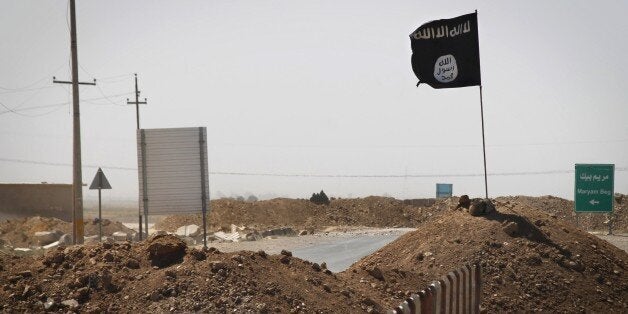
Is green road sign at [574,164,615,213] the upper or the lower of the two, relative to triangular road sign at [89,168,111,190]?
lower

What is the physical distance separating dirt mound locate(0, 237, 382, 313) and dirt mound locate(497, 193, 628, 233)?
28.4 m

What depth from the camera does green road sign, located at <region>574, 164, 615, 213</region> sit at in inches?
1152

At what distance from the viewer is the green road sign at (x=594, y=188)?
29266mm

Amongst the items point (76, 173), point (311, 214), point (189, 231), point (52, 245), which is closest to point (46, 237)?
point (52, 245)

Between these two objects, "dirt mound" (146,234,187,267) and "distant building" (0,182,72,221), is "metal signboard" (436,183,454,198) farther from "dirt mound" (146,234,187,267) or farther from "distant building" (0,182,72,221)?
"dirt mound" (146,234,187,267)

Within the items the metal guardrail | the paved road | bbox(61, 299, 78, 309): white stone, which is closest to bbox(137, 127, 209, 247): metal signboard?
the paved road

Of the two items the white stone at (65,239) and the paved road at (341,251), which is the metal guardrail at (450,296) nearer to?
the paved road at (341,251)

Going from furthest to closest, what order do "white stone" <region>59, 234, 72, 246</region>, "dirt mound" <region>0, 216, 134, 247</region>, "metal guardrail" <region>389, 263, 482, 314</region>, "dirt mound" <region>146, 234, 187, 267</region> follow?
1. "dirt mound" <region>0, 216, 134, 247</region>
2. "white stone" <region>59, 234, 72, 246</region>
3. "dirt mound" <region>146, 234, 187, 267</region>
4. "metal guardrail" <region>389, 263, 482, 314</region>

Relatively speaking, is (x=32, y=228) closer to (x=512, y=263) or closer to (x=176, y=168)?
(x=176, y=168)

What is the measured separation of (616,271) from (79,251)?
9.73 metres

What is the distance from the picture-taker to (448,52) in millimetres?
17391

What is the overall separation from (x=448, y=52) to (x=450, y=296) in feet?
32.7

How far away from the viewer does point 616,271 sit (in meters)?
14.7

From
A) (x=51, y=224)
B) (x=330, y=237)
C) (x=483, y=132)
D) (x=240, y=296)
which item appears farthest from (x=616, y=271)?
(x=51, y=224)
